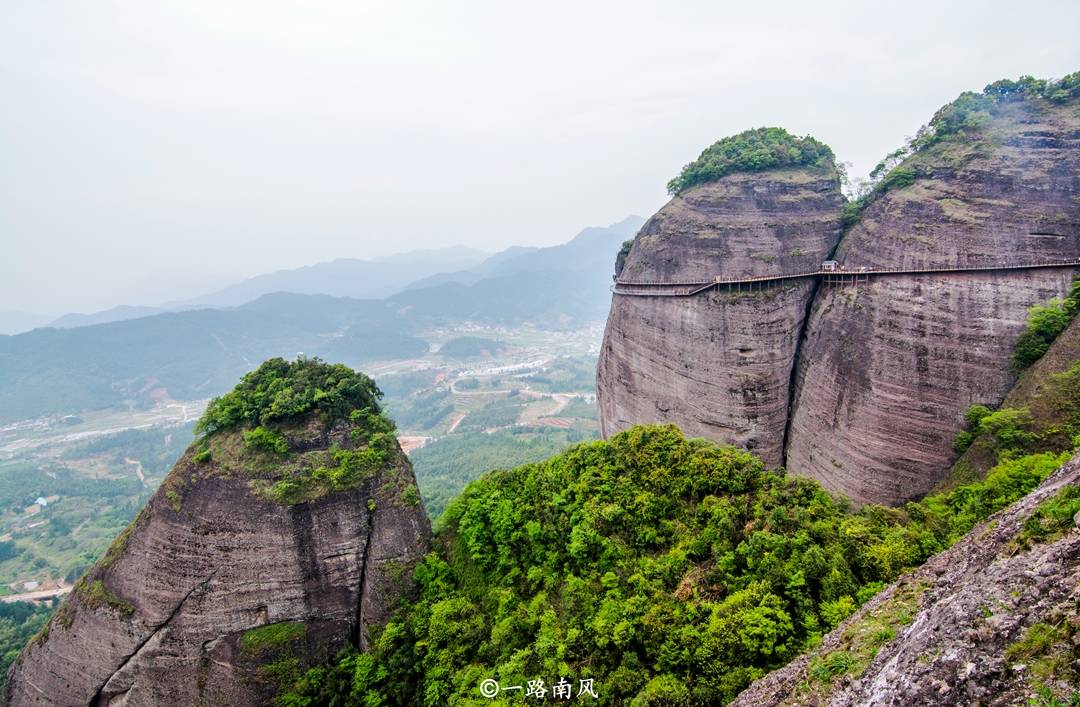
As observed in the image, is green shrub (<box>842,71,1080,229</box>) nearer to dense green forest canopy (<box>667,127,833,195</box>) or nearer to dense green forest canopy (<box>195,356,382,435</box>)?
dense green forest canopy (<box>667,127,833,195</box>)

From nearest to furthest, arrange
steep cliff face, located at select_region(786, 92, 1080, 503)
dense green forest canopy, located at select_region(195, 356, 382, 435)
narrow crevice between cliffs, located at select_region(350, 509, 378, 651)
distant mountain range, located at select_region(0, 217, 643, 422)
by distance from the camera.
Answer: narrow crevice between cliffs, located at select_region(350, 509, 378, 651) < dense green forest canopy, located at select_region(195, 356, 382, 435) < steep cliff face, located at select_region(786, 92, 1080, 503) < distant mountain range, located at select_region(0, 217, 643, 422)

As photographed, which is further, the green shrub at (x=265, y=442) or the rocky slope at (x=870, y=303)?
the rocky slope at (x=870, y=303)

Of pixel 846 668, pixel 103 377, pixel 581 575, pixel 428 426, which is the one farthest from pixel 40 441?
pixel 846 668

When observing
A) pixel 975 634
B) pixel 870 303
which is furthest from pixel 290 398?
pixel 870 303

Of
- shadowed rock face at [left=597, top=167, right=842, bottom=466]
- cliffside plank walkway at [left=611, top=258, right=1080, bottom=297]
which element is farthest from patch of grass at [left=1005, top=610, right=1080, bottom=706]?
cliffside plank walkway at [left=611, top=258, right=1080, bottom=297]

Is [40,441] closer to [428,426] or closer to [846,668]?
[428,426]

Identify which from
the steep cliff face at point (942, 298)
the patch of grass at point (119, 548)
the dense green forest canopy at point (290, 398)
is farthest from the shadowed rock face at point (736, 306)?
the patch of grass at point (119, 548)

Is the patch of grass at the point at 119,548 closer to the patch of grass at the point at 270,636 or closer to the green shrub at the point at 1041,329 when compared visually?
the patch of grass at the point at 270,636
